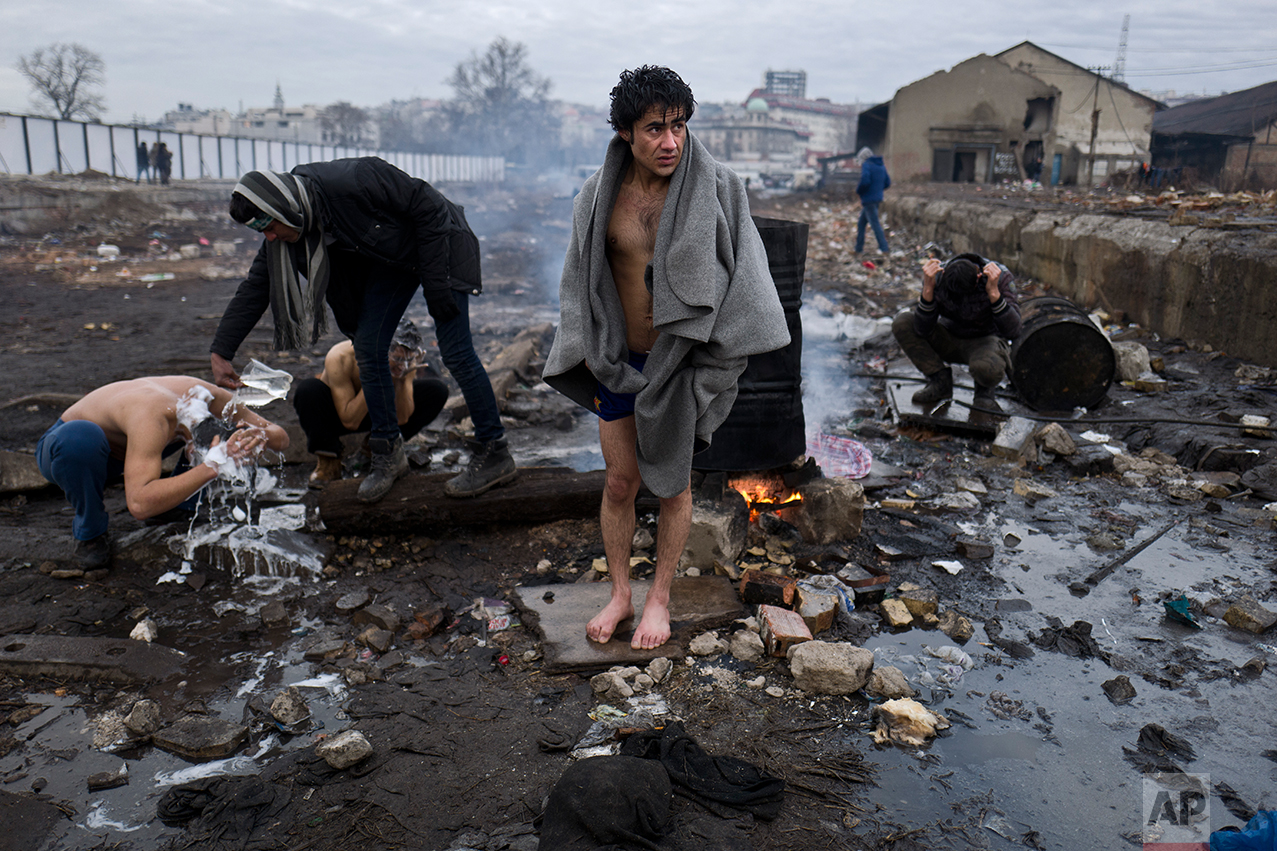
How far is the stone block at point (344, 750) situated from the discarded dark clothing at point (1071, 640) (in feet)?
7.70

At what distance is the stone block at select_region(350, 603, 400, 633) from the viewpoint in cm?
307

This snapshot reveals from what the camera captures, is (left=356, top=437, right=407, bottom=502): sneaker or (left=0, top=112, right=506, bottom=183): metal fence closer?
(left=356, top=437, right=407, bottom=502): sneaker

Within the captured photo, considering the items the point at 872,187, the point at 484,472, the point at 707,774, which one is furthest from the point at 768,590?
the point at 872,187

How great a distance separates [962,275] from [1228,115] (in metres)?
28.0

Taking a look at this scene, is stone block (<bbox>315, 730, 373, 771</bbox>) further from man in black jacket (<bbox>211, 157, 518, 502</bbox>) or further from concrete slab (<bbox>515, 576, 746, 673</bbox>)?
man in black jacket (<bbox>211, 157, 518, 502</bbox>)

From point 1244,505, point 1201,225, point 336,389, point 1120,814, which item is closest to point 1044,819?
point 1120,814

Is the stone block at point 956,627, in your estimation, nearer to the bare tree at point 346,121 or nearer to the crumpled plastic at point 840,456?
the crumpled plastic at point 840,456

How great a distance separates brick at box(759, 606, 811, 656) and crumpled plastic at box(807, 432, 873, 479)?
155cm

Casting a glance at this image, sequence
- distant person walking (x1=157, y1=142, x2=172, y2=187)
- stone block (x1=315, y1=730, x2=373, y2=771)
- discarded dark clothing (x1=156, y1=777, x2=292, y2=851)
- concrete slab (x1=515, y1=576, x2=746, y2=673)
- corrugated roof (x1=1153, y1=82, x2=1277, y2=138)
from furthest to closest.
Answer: distant person walking (x1=157, y1=142, x2=172, y2=187)
corrugated roof (x1=1153, y1=82, x2=1277, y2=138)
concrete slab (x1=515, y1=576, x2=746, y2=673)
stone block (x1=315, y1=730, x2=373, y2=771)
discarded dark clothing (x1=156, y1=777, x2=292, y2=851)

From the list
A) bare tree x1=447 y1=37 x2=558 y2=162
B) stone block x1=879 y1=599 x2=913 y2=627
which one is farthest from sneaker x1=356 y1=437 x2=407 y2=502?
bare tree x1=447 y1=37 x2=558 y2=162

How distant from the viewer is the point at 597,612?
9.84 ft

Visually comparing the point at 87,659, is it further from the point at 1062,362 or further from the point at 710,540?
the point at 1062,362

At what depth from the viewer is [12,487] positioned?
412 centimetres

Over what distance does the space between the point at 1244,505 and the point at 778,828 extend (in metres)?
3.40
